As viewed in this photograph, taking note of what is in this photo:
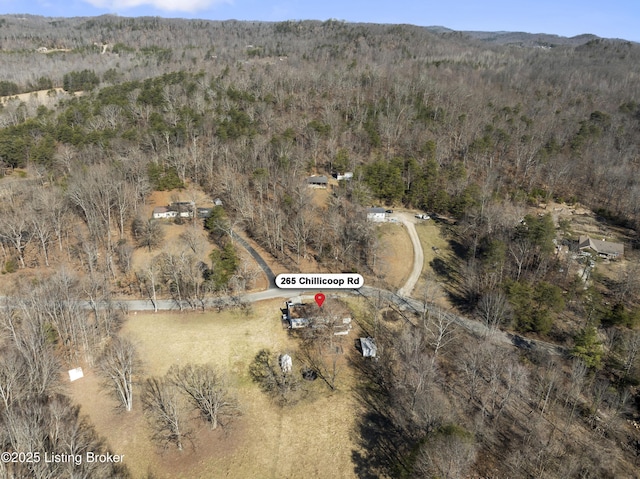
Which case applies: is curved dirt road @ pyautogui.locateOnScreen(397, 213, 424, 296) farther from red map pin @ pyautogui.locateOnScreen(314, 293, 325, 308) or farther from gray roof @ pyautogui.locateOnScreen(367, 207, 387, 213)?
red map pin @ pyautogui.locateOnScreen(314, 293, 325, 308)

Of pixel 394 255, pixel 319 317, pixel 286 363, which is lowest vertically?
pixel 286 363

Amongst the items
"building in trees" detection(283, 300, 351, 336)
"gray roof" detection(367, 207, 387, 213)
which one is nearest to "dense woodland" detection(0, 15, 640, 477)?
"gray roof" detection(367, 207, 387, 213)

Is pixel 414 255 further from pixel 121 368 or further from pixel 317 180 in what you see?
pixel 121 368

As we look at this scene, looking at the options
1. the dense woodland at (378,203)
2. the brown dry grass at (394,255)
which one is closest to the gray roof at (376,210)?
the dense woodland at (378,203)

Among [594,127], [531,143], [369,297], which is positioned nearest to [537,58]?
[594,127]

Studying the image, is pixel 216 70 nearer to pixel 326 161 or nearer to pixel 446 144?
pixel 326 161

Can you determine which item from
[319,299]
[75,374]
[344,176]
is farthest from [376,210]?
[75,374]
